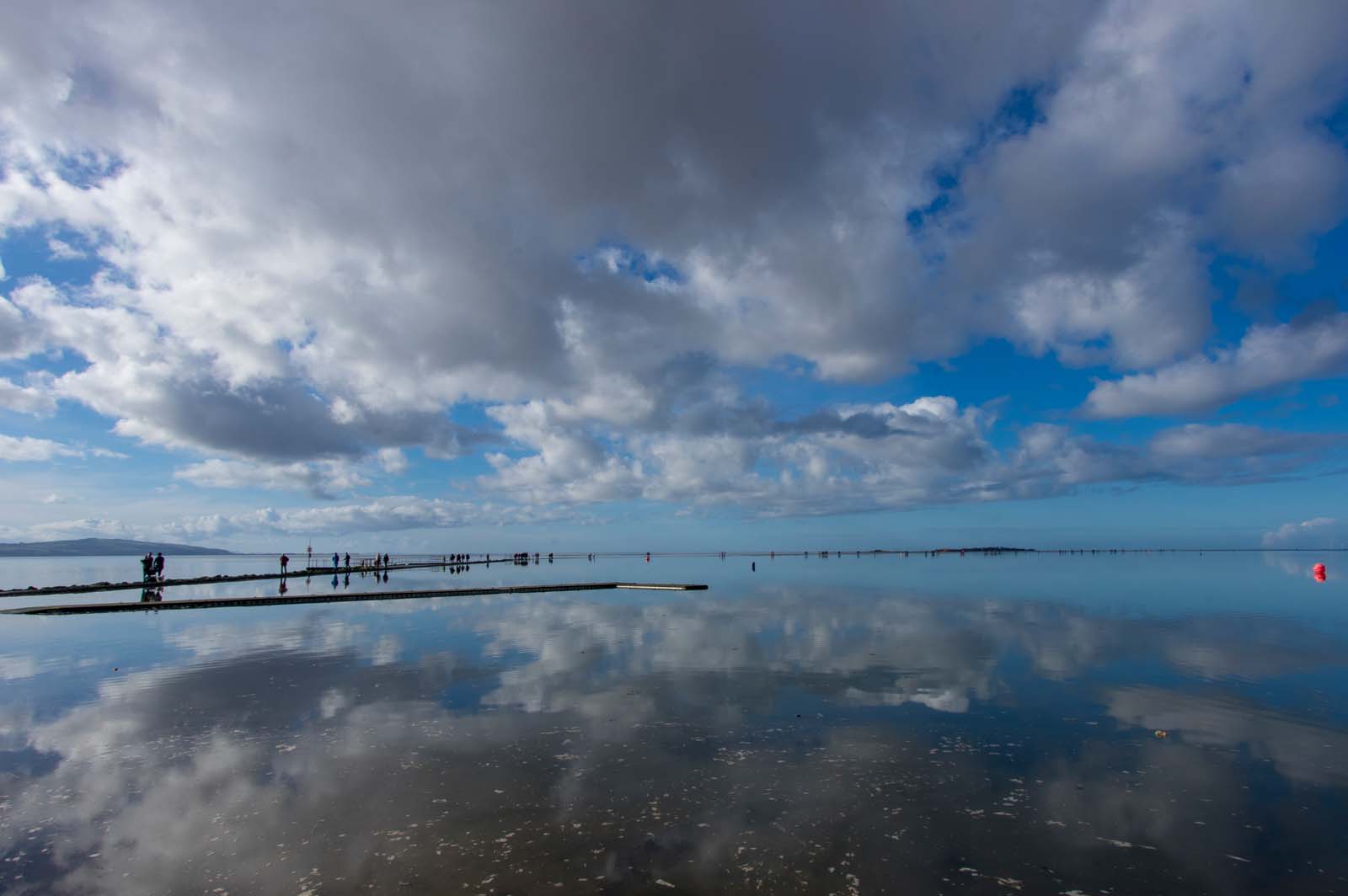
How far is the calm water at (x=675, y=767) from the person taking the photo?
9.20m

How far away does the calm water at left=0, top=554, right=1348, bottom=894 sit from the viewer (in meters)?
9.20

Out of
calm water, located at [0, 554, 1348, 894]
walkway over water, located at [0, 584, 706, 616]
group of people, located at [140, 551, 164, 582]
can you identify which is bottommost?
calm water, located at [0, 554, 1348, 894]

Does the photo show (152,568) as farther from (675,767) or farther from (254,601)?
(675,767)

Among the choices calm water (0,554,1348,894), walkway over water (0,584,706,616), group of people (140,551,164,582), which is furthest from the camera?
group of people (140,551,164,582)

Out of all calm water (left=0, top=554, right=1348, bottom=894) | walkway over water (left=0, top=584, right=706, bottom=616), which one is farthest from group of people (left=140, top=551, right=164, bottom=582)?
calm water (left=0, top=554, right=1348, bottom=894)

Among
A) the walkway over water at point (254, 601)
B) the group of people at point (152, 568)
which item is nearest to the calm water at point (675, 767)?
the walkway over water at point (254, 601)

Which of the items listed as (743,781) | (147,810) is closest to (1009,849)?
(743,781)

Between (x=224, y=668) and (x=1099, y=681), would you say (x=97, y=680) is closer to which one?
(x=224, y=668)

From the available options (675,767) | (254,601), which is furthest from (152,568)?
(675,767)

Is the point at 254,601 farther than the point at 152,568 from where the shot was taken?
No

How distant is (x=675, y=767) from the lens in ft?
42.9

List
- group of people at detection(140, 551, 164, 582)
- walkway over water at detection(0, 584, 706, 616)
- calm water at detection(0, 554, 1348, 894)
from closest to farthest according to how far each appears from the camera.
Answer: calm water at detection(0, 554, 1348, 894) < walkway over water at detection(0, 584, 706, 616) < group of people at detection(140, 551, 164, 582)

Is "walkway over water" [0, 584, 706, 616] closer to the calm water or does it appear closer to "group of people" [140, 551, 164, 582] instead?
"group of people" [140, 551, 164, 582]

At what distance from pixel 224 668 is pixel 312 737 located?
36.6 ft
